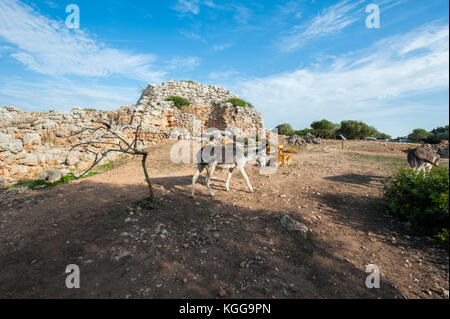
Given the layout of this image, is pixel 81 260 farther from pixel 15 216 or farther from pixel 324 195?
pixel 324 195

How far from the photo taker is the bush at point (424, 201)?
3.57 metres

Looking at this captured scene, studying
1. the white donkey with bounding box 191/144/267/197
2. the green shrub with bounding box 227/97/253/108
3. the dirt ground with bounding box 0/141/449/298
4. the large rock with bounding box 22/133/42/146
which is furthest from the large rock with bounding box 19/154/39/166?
the green shrub with bounding box 227/97/253/108

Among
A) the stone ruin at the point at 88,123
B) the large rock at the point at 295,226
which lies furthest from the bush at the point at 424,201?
the stone ruin at the point at 88,123

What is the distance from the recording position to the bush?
11.7 feet

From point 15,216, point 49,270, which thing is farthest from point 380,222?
point 15,216

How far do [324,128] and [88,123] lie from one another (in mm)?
33232

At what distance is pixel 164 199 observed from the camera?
6133mm

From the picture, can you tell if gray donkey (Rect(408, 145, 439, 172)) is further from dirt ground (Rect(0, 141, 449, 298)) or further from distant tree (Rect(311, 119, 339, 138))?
distant tree (Rect(311, 119, 339, 138))

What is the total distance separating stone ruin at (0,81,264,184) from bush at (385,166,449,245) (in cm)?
1083

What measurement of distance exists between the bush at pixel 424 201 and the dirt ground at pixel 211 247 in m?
0.33

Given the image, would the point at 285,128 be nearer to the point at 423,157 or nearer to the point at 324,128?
the point at 324,128

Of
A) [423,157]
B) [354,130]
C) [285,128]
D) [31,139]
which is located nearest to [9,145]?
[31,139]

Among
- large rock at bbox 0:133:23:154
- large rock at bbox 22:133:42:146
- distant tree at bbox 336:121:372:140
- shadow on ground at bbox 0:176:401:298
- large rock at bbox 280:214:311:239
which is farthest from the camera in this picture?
distant tree at bbox 336:121:372:140
